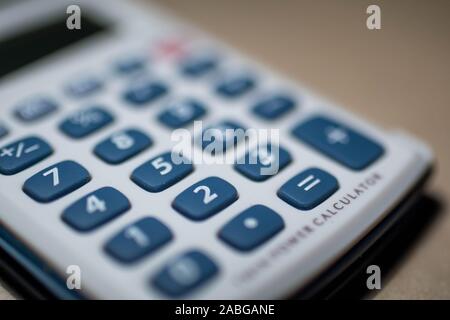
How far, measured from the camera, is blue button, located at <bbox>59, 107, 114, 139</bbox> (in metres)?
0.27

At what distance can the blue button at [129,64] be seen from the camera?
0.33 m

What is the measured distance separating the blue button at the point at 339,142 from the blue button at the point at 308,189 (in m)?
0.02

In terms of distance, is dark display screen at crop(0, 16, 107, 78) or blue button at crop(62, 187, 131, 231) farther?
dark display screen at crop(0, 16, 107, 78)

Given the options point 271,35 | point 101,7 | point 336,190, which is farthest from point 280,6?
point 336,190

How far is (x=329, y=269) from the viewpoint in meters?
0.22

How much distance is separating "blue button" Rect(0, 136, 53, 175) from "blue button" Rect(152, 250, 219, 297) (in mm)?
92

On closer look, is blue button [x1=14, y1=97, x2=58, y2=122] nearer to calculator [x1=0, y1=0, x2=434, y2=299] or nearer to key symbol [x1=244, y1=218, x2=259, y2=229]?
calculator [x1=0, y1=0, x2=434, y2=299]

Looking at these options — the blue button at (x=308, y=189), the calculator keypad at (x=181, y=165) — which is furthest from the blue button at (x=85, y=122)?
the blue button at (x=308, y=189)

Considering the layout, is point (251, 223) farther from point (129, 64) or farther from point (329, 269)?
point (129, 64)

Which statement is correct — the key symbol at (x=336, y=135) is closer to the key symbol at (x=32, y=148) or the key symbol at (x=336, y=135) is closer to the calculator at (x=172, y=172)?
the calculator at (x=172, y=172)

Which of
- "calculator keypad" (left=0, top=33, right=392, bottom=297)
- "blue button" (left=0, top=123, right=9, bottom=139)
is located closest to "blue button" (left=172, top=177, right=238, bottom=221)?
"calculator keypad" (left=0, top=33, right=392, bottom=297)

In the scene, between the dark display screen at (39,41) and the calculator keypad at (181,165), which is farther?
the dark display screen at (39,41)

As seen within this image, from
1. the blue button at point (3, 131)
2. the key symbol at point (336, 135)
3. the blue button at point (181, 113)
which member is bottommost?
the blue button at point (3, 131)

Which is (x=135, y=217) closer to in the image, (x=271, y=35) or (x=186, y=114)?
(x=186, y=114)
